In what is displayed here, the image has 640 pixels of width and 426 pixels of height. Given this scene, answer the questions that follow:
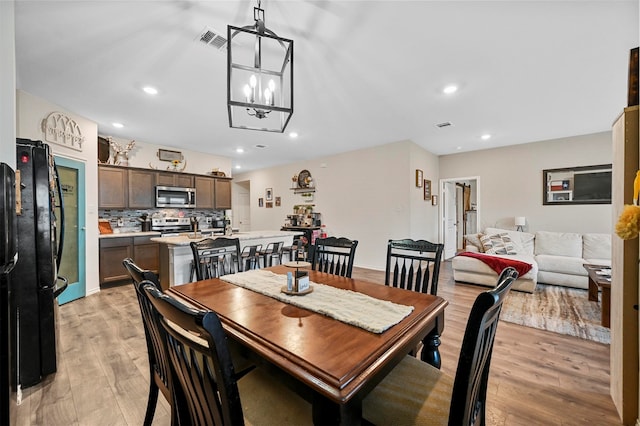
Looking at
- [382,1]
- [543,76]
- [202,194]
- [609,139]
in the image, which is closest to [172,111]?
[202,194]

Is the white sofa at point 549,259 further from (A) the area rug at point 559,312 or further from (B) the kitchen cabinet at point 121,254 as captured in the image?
(B) the kitchen cabinet at point 121,254

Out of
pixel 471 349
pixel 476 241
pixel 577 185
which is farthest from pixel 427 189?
pixel 471 349

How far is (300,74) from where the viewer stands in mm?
2586

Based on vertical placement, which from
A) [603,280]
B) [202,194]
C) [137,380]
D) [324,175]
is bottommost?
[137,380]

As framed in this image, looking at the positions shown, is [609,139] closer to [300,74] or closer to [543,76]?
[543,76]

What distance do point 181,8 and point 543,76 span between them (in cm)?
329

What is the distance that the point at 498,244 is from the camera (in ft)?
15.5

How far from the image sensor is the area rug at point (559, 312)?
8.61 feet

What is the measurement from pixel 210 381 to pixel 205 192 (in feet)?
17.8

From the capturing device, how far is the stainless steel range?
194 inches

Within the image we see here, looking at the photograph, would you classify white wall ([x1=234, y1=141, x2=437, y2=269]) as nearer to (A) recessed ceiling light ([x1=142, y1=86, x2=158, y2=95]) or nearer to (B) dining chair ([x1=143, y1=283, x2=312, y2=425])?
(A) recessed ceiling light ([x1=142, y1=86, x2=158, y2=95])

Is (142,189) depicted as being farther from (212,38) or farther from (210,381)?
(210,381)

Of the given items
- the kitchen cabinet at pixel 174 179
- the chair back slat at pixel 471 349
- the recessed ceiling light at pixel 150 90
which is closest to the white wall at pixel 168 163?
the kitchen cabinet at pixel 174 179

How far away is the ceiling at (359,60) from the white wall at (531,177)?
2.62ft
